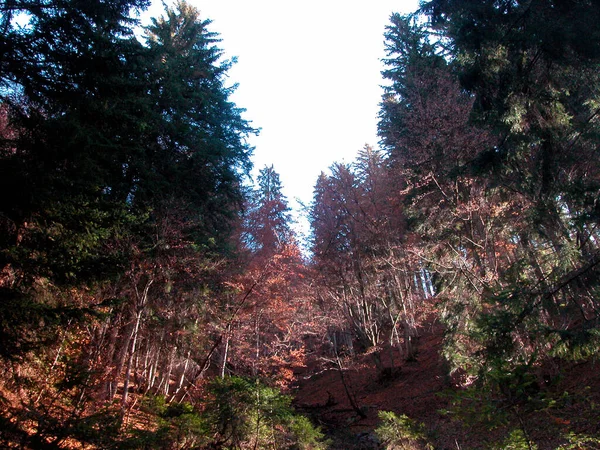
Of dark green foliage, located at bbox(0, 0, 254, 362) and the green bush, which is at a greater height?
dark green foliage, located at bbox(0, 0, 254, 362)

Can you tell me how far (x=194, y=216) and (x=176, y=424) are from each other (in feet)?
20.0

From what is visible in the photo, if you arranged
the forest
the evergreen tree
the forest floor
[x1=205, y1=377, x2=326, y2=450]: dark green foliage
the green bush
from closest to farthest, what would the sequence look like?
1. the forest
2. [x1=205, y1=377, x2=326, y2=450]: dark green foliage
3. the green bush
4. the forest floor
5. the evergreen tree

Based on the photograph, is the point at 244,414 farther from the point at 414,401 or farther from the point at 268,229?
the point at 268,229

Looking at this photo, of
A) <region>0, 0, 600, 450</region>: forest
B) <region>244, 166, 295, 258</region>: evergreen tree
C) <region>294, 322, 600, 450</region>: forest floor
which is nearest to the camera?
<region>0, 0, 600, 450</region>: forest

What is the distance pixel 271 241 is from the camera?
16922 mm

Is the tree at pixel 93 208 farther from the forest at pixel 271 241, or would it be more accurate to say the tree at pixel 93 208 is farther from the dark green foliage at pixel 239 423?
the dark green foliage at pixel 239 423

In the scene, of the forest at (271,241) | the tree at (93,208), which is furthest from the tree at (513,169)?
the tree at (93,208)

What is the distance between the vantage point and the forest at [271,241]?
14.6ft

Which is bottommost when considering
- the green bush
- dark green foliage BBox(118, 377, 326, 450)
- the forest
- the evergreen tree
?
the green bush

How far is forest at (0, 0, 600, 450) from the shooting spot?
4.46 m

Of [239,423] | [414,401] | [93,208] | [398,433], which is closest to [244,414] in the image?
[239,423]

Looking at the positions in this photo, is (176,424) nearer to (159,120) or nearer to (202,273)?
(202,273)

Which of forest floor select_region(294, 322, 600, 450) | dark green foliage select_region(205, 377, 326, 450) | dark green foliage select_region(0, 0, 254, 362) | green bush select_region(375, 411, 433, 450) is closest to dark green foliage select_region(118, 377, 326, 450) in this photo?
dark green foliage select_region(205, 377, 326, 450)

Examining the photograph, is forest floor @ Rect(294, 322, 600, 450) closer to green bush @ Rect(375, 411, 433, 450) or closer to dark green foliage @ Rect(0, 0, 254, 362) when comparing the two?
Result: green bush @ Rect(375, 411, 433, 450)
